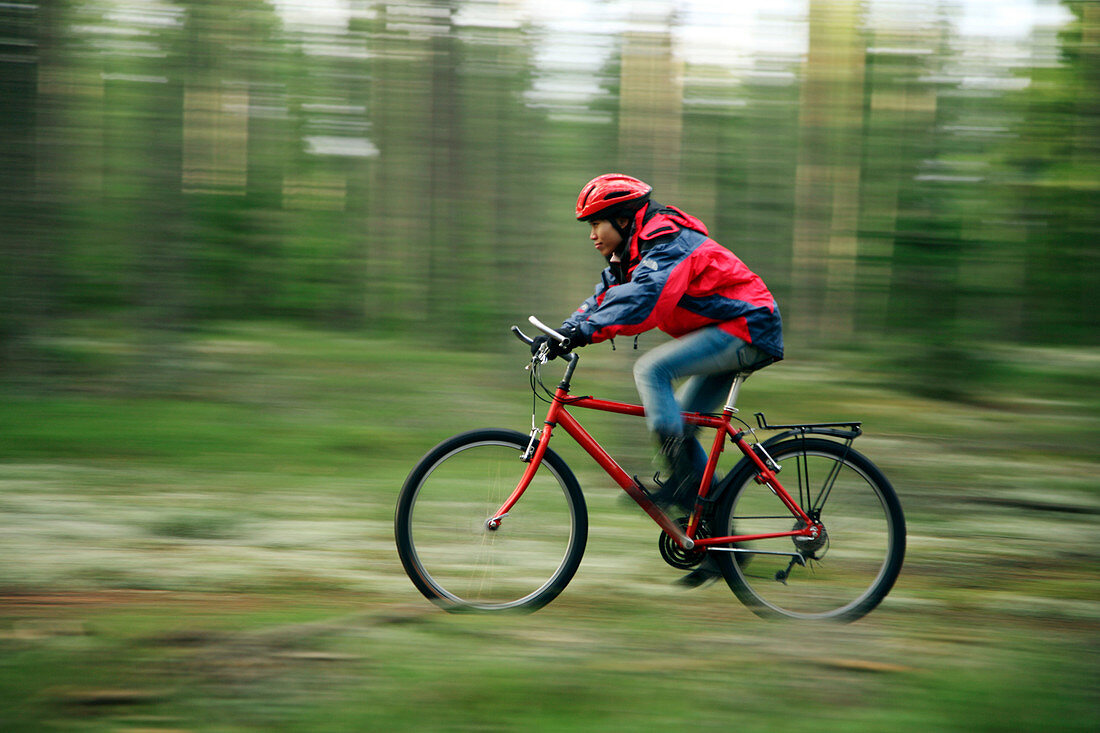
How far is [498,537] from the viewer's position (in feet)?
13.3

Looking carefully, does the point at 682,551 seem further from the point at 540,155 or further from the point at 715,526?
the point at 540,155

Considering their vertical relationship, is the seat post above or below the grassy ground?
above

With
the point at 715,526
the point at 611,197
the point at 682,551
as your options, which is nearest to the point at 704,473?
the point at 715,526

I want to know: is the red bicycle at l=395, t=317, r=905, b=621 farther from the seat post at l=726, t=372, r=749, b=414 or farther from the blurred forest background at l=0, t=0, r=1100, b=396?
the blurred forest background at l=0, t=0, r=1100, b=396

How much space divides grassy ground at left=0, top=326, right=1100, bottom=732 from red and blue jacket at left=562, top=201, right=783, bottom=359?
1.27 m

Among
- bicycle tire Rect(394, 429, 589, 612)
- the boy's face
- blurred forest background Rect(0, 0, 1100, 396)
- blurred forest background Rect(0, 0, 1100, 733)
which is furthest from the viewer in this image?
blurred forest background Rect(0, 0, 1100, 396)

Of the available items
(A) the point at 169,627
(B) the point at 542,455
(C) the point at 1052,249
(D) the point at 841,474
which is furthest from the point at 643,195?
(C) the point at 1052,249

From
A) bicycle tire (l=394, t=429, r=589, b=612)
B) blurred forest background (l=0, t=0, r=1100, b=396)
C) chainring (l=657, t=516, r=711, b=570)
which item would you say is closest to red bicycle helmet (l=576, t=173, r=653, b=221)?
bicycle tire (l=394, t=429, r=589, b=612)

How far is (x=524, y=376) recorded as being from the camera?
9.18 meters

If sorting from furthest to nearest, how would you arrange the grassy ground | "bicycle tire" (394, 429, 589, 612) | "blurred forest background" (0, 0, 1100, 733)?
"blurred forest background" (0, 0, 1100, 733) < "bicycle tire" (394, 429, 589, 612) < the grassy ground

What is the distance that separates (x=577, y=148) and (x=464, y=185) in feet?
4.17

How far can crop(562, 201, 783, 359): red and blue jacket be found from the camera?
152 inches

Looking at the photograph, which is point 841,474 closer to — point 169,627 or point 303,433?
point 169,627

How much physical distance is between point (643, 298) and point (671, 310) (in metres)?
0.15
